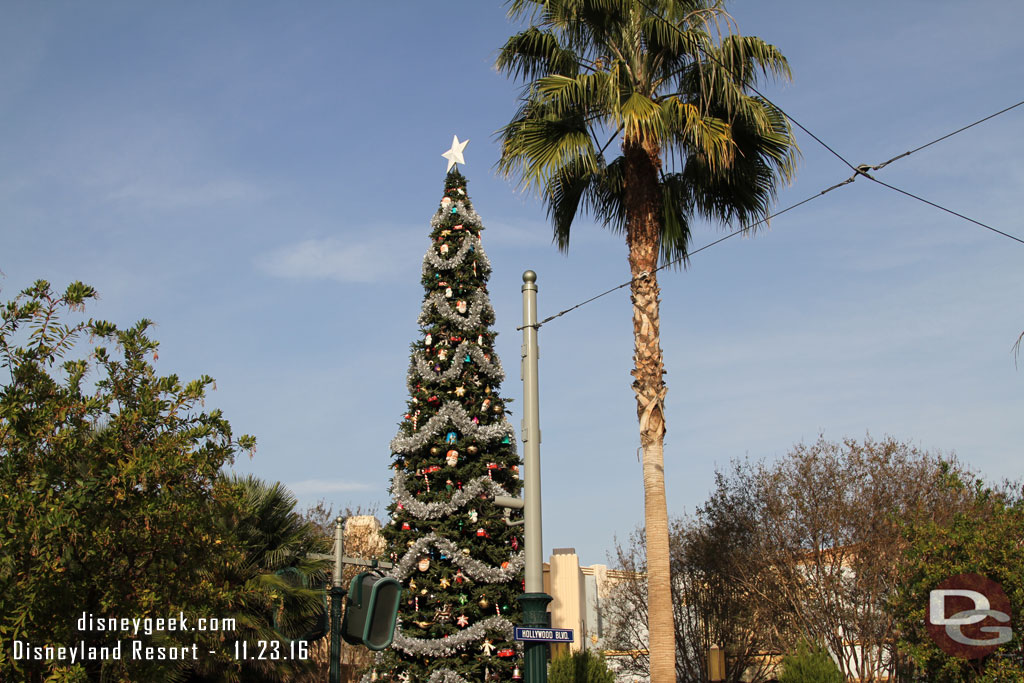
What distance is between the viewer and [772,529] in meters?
24.6

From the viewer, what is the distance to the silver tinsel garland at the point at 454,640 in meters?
17.2

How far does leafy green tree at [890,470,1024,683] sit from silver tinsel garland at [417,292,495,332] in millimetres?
10477

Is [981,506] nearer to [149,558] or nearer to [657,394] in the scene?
[657,394]

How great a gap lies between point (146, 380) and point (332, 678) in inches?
196

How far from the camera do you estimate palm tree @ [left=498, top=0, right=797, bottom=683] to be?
14398mm

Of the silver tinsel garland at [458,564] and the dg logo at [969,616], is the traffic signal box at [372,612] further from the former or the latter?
the dg logo at [969,616]

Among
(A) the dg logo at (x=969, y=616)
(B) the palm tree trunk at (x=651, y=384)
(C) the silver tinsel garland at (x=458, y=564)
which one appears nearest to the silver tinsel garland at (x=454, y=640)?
(C) the silver tinsel garland at (x=458, y=564)

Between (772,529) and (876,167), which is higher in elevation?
(876,167)

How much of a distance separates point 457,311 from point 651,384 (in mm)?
6082

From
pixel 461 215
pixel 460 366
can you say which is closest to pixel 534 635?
pixel 460 366

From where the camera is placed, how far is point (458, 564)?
57.8 ft

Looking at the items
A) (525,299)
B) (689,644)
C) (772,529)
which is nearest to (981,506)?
(772,529)

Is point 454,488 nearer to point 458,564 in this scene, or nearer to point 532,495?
point 458,564

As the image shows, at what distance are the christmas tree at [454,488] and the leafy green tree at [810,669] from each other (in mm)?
5683
